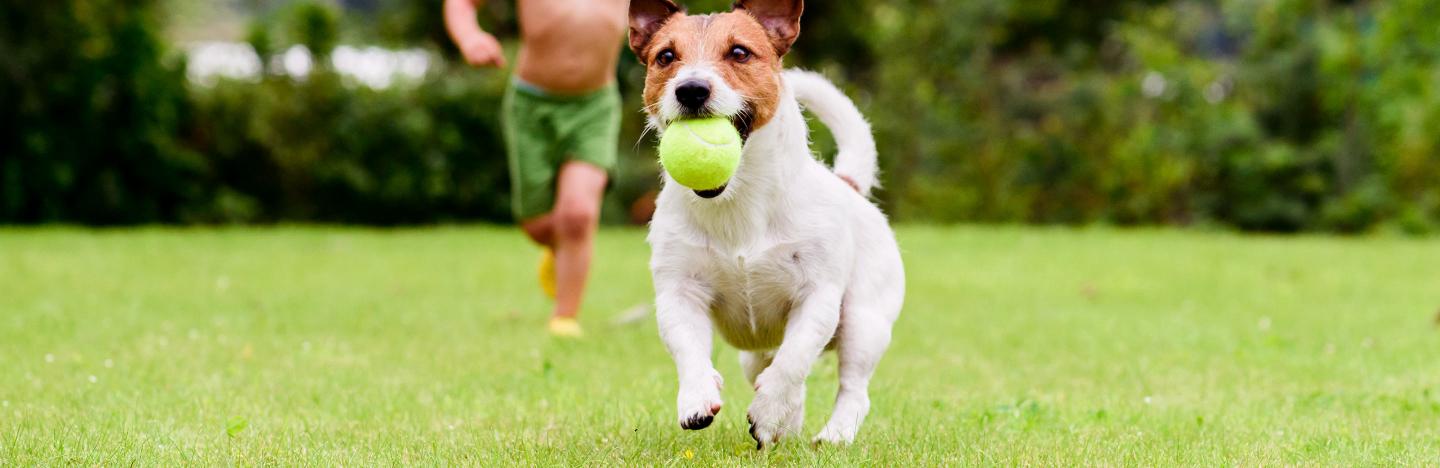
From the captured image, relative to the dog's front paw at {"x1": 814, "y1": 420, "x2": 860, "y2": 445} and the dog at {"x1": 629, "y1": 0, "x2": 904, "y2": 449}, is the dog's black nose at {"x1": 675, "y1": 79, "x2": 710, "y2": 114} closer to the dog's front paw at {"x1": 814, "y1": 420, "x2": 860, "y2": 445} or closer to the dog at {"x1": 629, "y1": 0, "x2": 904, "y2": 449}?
the dog at {"x1": 629, "y1": 0, "x2": 904, "y2": 449}

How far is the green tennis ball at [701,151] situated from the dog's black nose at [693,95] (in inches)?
1.4

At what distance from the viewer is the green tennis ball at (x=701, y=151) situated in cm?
358

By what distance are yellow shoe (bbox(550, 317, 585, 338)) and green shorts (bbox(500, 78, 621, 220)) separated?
0.57 metres

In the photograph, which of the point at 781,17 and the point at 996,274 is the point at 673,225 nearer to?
the point at 781,17

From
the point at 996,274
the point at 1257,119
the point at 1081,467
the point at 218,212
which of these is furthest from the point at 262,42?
the point at 1081,467

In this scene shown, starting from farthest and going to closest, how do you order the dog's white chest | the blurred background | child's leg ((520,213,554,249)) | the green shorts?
1. the blurred background
2. child's leg ((520,213,554,249))
3. the green shorts
4. the dog's white chest

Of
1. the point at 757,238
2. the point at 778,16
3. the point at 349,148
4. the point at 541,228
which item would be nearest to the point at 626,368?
the point at 541,228

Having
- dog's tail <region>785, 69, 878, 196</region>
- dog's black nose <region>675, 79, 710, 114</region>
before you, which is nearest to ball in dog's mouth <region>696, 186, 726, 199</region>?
dog's black nose <region>675, 79, 710, 114</region>

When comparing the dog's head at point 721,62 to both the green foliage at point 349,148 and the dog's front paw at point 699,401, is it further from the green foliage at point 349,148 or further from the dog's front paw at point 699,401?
the green foliage at point 349,148

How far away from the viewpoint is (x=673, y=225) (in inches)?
154

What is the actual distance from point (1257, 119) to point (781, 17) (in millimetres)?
15679

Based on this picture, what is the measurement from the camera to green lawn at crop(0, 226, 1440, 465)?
406cm

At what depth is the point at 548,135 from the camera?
708 cm

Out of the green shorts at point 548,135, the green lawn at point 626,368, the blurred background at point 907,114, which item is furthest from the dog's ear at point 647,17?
the blurred background at point 907,114
